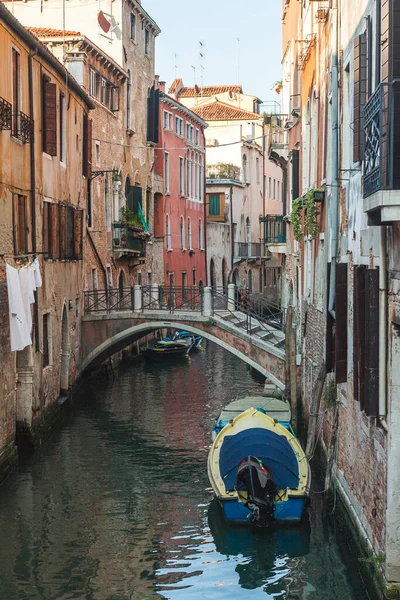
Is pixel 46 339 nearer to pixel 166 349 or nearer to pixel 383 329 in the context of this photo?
pixel 383 329

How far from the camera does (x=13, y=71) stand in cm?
1498

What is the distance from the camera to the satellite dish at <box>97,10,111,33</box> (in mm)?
27719

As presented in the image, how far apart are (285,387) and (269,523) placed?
6910 mm

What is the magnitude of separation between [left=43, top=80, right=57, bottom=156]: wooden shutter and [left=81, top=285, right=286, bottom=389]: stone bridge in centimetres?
529

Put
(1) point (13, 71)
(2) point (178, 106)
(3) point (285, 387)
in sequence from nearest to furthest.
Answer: (1) point (13, 71), (3) point (285, 387), (2) point (178, 106)

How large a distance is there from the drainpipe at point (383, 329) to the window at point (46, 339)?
10202 millimetres

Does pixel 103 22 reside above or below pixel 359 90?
above

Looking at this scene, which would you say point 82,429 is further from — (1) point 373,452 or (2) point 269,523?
(1) point 373,452

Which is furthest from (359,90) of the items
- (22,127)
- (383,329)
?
(22,127)

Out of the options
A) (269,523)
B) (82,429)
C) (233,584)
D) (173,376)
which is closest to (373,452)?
(233,584)

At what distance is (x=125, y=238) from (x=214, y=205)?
17851 millimetres

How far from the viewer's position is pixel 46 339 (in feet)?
58.8

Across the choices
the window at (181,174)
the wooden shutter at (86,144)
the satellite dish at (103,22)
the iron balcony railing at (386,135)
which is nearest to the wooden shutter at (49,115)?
the wooden shutter at (86,144)

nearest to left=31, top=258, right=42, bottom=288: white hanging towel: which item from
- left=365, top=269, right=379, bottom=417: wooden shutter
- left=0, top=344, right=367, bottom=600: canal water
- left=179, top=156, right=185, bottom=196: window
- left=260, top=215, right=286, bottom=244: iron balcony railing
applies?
left=0, top=344, right=367, bottom=600: canal water
